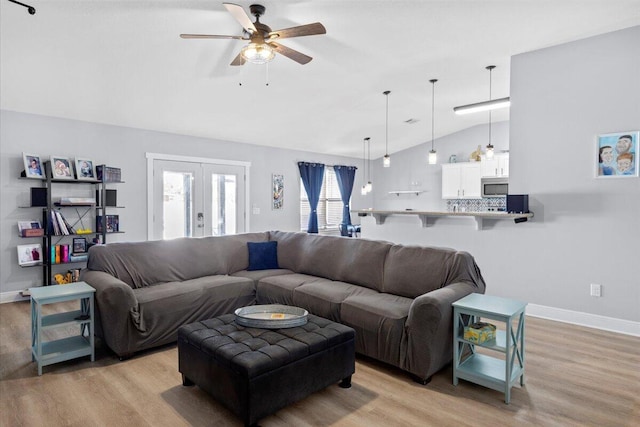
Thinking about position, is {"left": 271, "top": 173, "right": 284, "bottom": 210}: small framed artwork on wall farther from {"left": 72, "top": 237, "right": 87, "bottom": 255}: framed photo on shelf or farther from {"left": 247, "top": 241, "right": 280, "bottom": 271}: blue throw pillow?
{"left": 72, "top": 237, "right": 87, "bottom": 255}: framed photo on shelf

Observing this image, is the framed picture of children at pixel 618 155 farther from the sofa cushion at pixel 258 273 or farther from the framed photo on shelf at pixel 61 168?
the framed photo on shelf at pixel 61 168

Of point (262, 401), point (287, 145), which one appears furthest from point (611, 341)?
point (287, 145)

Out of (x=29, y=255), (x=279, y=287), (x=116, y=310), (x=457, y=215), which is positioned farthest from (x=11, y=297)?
(x=457, y=215)

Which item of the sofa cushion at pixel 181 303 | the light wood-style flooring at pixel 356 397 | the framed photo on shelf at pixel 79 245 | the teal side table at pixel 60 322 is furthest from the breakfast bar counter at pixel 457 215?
the framed photo on shelf at pixel 79 245

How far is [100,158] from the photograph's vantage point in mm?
5363

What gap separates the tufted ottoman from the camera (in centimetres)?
212

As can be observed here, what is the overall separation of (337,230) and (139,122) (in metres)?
5.01

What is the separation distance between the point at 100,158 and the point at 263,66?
9.17 feet

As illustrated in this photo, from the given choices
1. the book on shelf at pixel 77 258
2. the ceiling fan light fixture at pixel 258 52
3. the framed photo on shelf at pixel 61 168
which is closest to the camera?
the ceiling fan light fixture at pixel 258 52

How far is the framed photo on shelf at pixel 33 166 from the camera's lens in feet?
15.2

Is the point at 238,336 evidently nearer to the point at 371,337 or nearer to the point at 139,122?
the point at 371,337

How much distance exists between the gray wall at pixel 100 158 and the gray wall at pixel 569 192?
13.0 feet

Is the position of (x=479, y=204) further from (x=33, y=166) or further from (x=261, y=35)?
(x=33, y=166)

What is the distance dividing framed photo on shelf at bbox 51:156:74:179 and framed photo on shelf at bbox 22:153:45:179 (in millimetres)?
137
